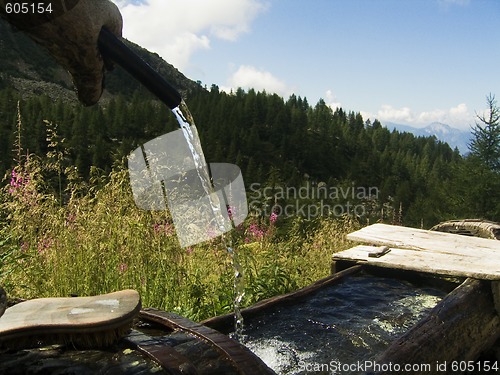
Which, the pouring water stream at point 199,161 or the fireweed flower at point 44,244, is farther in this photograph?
the fireweed flower at point 44,244

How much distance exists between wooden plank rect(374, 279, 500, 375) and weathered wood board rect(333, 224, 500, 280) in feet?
0.81

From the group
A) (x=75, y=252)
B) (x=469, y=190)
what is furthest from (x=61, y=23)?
(x=469, y=190)

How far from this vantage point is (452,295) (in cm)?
312

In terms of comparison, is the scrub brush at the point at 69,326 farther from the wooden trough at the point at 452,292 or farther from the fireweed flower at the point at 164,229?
the fireweed flower at the point at 164,229

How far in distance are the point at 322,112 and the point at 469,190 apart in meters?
103

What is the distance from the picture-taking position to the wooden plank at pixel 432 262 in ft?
12.1

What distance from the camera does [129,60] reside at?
122 cm

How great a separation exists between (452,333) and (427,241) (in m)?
2.42

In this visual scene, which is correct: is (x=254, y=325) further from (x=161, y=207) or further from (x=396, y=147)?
(x=396, y=147)

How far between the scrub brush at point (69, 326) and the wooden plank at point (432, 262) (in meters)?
3.18

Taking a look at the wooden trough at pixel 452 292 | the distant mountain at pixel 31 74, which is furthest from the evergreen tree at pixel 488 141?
the distant mountain at pixel 31 74

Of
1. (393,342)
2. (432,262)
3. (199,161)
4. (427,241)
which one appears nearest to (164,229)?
(199,161)

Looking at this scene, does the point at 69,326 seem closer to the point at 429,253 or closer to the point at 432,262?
the point at 432,262

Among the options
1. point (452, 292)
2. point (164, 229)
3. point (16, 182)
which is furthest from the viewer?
point (164, 229)
